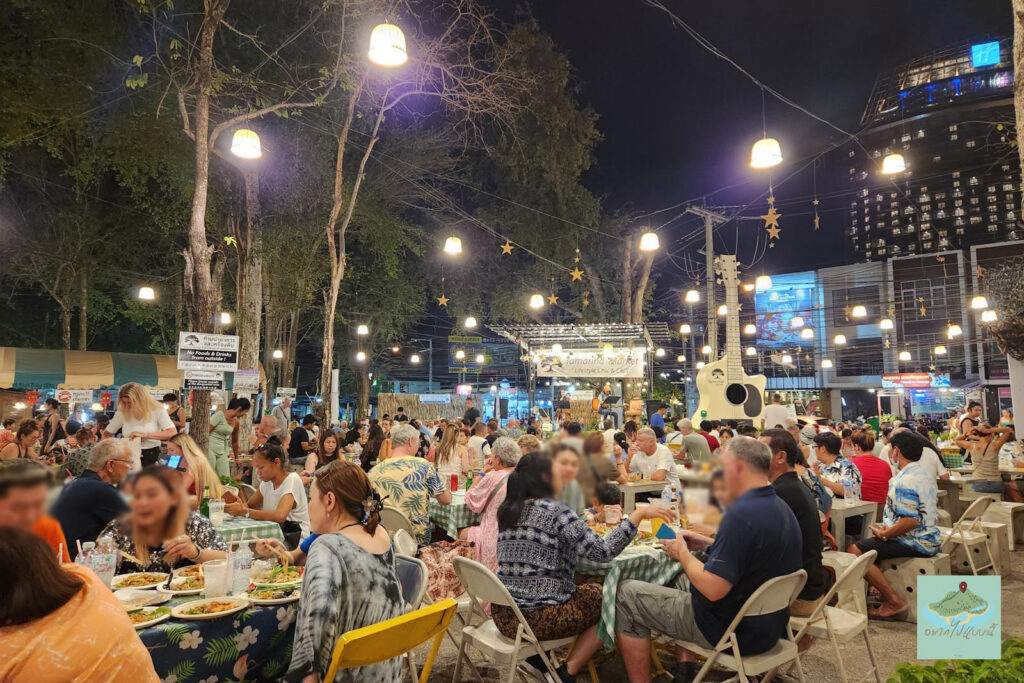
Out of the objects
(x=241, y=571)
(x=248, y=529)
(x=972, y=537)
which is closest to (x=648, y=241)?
(x=972, y=537)

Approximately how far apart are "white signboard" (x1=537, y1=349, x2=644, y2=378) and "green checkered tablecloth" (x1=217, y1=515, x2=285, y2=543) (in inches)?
589

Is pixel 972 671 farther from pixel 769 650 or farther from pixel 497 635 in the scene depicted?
pixel 497 635

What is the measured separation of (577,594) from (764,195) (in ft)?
53.1

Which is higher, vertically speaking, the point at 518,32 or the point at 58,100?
the point at 518,32

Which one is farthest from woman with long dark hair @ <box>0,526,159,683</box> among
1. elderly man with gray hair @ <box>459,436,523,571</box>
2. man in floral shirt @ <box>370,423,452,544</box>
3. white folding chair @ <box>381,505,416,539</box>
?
man in floral shirt @ <box>370,423,452,544</box>

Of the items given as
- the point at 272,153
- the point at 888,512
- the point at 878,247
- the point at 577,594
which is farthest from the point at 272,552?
the point at 878,247

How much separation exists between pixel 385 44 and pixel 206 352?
411cm

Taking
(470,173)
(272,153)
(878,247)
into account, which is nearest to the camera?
(272,153)

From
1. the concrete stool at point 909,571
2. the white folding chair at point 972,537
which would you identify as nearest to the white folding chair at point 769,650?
the concrete stool at point 909,571

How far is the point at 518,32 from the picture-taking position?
567 inches

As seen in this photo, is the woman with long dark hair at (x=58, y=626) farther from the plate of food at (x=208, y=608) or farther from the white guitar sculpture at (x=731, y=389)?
the white guitar sculpture at (x=731, y=389)

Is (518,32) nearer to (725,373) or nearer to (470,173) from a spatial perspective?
(470,173)

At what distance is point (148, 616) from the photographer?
101 inches

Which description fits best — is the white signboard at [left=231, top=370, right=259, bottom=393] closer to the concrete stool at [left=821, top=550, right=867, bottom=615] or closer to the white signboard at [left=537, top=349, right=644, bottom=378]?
the concrete stool at [left=821, top=550, right=867, bottom=615]
